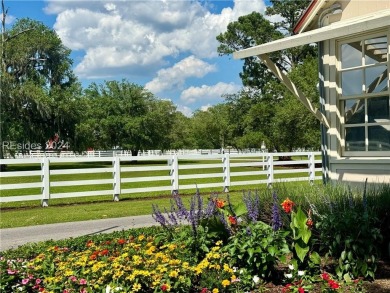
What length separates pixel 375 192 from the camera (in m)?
5.98

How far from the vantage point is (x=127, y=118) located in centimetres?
5088

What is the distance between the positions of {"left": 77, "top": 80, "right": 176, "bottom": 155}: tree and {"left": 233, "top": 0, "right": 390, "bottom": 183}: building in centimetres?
4095

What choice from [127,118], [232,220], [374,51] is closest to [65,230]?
[232,220]

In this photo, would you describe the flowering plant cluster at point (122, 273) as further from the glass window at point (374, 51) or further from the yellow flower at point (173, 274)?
the glass window at point (374, 51)


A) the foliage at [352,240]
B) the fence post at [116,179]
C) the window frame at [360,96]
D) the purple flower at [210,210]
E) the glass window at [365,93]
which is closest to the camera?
the foliage at [352,240]

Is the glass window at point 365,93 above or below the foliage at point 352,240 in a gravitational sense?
above

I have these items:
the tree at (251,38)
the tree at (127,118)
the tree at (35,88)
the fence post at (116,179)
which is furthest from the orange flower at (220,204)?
the tree at (127,118)

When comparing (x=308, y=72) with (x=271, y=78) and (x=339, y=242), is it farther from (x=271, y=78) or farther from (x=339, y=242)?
(x=339, y=242)

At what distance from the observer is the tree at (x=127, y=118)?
50062 mm

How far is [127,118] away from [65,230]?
43113 mm

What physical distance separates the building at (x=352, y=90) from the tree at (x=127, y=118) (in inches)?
1612

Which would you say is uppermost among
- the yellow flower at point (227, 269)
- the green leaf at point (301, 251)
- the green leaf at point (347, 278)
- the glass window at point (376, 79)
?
the glass window at point (376, 79)

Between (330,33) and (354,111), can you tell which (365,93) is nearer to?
(354,111)

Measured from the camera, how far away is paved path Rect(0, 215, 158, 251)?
301 inches
